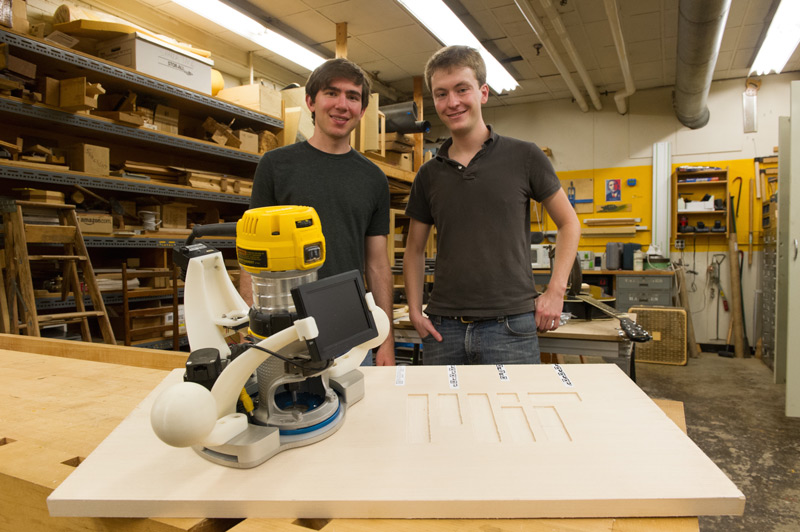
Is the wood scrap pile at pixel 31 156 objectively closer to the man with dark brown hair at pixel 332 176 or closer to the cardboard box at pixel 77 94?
the cardboard box at pixel 77 94

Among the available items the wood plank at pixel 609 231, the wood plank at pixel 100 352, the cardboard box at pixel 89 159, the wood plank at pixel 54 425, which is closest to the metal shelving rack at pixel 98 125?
the cardboard box at pixel 89 159

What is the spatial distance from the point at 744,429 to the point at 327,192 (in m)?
3.42

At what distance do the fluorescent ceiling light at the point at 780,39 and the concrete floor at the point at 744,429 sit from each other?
3087mm

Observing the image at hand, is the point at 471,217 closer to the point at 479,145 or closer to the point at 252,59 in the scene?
the point at 479,145

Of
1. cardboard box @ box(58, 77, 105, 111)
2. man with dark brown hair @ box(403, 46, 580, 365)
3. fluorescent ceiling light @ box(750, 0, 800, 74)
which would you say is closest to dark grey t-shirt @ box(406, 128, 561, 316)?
man with dark brown hair @ box(403, 46, 580, 365)

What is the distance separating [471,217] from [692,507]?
101 centimetres

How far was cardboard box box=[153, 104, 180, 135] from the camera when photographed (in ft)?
10.3

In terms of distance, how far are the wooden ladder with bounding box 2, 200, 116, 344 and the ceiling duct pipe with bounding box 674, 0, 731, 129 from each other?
4.07 metres

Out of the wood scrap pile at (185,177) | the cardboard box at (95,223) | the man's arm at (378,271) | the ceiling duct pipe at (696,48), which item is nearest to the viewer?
the man's arm at (378,271)

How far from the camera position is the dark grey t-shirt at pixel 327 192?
144cm

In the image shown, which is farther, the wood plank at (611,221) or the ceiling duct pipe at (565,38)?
the wood plank at (611,221)

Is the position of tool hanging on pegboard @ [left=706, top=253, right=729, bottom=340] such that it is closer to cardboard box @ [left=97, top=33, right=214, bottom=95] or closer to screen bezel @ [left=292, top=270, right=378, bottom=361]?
cardboard box @ [left=97, top=33, right=214, bottom=95]

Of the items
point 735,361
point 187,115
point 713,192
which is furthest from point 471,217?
point 713,192

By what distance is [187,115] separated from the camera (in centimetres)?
377
